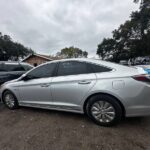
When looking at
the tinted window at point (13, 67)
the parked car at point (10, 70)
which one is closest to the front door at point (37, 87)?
the parked car at point (10, 70)

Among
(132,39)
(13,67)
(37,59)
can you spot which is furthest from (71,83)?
(132,39)

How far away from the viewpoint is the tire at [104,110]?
3086 mm

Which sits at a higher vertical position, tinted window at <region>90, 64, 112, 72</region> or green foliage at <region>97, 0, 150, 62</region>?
green foliage at <region>97, 0, 150, 62</region>

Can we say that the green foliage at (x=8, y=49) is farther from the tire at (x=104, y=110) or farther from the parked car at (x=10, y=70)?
the tire at (x=104, y=110)

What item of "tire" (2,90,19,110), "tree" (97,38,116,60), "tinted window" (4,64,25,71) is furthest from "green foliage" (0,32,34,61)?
"tire" (2,90,19,110)

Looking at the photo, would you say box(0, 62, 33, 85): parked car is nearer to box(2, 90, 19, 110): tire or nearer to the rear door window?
box(2, 90, 19, 110): tire

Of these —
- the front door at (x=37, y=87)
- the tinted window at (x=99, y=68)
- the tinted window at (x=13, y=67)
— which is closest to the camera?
the tinted window at (x=99, y=68)

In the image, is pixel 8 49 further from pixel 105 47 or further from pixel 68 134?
pixel 68 134

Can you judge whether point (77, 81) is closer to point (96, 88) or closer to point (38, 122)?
point (96, 88)

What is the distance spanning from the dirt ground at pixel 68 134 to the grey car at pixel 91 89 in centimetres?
31

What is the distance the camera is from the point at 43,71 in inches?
163

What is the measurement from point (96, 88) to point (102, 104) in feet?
1.25

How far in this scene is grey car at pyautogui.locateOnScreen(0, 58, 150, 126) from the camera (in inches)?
117

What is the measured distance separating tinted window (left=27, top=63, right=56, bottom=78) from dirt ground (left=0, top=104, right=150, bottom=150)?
1130mm
